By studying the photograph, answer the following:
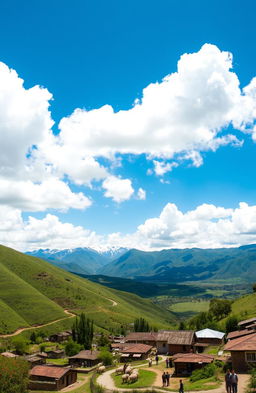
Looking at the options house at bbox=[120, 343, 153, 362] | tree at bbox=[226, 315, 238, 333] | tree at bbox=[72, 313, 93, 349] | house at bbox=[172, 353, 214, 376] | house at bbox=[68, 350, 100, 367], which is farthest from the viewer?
tree at bbox=[72, 313, 93, 349]

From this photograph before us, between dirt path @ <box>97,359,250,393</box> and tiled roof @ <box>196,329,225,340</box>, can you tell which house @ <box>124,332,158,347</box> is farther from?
dirt path @ <box>97,359,250,393</box>

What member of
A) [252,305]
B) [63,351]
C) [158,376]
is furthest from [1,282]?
[158,376]

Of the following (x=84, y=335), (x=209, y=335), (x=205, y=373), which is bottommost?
(x=84, y=335)

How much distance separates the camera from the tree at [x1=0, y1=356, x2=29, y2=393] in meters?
47.6

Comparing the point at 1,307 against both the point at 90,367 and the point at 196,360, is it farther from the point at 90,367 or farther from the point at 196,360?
the point at 196,360

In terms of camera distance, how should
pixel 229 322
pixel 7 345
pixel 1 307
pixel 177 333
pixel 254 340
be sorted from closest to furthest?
pixel 254 340 → pixel 177 333 → pixel 229 322 → pixel 7 345 → pixel 1 307

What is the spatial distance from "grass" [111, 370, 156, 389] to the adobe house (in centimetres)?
951

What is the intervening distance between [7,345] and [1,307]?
43.0m

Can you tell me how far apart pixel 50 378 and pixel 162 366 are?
2078 centimetres

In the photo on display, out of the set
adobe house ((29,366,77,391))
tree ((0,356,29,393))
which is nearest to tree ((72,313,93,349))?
adobe house ((29,366,77,391))

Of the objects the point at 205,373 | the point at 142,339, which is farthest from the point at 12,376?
the point at 142,339

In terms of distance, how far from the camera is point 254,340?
46.3m

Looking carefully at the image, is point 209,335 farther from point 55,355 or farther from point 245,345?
point 55,355

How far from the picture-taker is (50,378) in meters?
59.9
